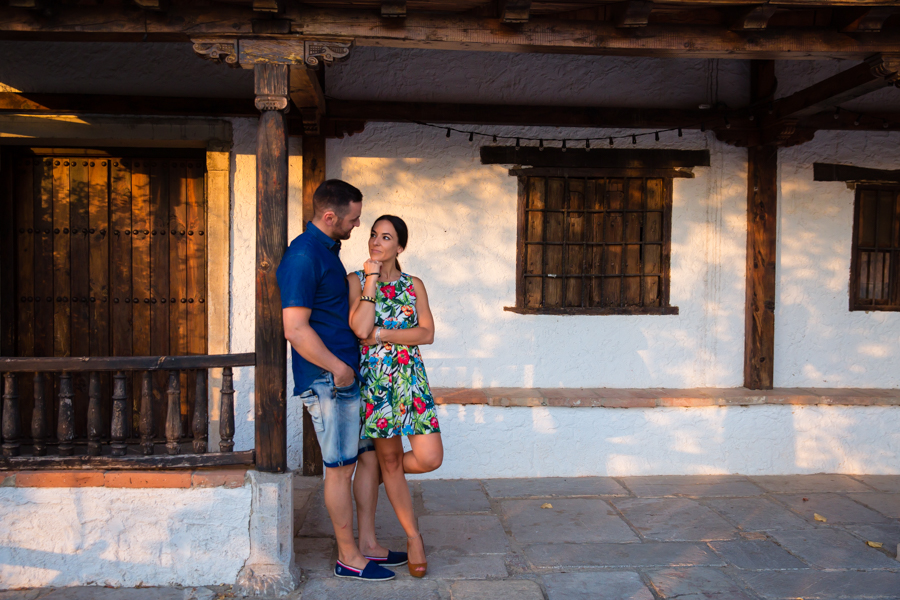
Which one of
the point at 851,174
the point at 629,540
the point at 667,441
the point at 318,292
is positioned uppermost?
the point at 851,174

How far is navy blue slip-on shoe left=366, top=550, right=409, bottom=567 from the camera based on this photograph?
3.39 m

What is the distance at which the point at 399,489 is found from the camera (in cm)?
327

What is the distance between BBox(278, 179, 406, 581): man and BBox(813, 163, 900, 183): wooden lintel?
4203 mm

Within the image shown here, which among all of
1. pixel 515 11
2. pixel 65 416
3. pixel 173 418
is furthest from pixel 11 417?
pixel 515 11

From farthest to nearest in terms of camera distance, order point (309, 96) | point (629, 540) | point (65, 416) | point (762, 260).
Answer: point (762, 260) → point (309, 96) → point (629, 540) → point (65, 416)

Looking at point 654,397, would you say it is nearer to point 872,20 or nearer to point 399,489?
point 399,489

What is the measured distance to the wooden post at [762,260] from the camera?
523cm

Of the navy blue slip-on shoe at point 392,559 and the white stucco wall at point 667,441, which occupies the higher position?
the white stucco wall at point 667,441

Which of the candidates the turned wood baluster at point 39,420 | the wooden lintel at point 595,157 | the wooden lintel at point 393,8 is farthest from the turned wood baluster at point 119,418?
the wooden lintel at point 595,157

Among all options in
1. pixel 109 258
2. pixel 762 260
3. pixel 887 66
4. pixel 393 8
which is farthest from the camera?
pixel 762 260

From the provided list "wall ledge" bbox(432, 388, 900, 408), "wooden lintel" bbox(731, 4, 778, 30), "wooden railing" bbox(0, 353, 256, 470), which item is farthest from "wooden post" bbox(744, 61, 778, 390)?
"wooden railing" bbox(0, 353, 256, 470)

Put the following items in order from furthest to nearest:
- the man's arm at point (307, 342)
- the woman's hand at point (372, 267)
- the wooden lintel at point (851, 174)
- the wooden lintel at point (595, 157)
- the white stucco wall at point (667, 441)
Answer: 1. the wooden lintel at point (851, 174)
2. the wooden lintel at point (595, 157)
3. the white stucco wall at point (667, 441)
4. the woman's hand at point (372, 267)
5. the man's arm at point (307, 342)

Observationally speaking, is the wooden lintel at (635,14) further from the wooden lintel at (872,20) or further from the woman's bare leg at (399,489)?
the woman's bare leg at (399,489)

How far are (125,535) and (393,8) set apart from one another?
3065mm
